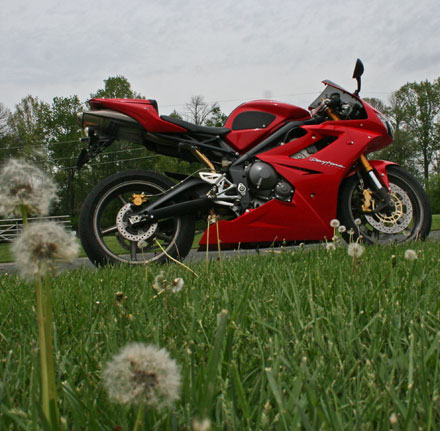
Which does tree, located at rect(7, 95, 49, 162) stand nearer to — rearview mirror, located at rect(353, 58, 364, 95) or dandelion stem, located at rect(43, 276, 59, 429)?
rearview mirror, located at rect(353, 58, 364, 95)

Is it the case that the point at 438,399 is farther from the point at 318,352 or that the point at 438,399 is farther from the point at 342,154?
the point at 342,154

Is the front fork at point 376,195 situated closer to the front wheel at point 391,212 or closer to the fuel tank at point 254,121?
the front wheel at point 391,212

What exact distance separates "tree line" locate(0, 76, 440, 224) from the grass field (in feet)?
112

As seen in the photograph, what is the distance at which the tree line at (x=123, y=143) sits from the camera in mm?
37031

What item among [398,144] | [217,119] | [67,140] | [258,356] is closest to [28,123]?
[67,140]

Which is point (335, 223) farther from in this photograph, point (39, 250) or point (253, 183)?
point (39, 250)

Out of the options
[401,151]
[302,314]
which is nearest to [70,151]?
[401,151]

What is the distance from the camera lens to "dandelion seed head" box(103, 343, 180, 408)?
430 mm

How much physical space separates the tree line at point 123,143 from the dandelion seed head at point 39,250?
35.1m

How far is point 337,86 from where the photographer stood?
4.05 meters

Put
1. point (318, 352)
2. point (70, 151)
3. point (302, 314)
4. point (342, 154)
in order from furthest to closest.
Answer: point (70, 151), point (342, 154), point (302, 314), point (318, 352)

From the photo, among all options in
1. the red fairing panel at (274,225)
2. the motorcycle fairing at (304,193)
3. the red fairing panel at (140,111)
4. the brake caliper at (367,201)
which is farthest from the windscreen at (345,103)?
the red fairing panel at (140,111)

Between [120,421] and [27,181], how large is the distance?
0.37 metres

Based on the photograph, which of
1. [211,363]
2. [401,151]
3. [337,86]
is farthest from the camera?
[401,151]
